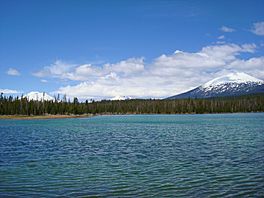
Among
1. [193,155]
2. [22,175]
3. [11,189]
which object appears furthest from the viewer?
[193,155]

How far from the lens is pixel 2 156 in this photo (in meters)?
34.9

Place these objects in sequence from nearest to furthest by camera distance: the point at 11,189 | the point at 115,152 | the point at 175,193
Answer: the point at 175,193 < the point at 11,189 < the point at 115,152

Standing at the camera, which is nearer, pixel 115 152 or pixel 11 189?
pixel 11 189

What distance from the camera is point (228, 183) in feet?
68.2

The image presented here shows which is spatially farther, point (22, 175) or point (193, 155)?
point (193, 155)

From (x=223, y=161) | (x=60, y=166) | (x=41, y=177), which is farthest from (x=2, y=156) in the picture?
(x=223, y=161)

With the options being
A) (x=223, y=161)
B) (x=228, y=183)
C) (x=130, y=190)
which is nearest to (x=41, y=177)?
(x=130, y=190)

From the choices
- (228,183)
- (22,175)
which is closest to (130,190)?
(228,183)

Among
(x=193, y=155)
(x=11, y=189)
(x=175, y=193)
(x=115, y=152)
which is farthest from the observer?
(x=115, y=152)

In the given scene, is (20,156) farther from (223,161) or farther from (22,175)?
(223,161)

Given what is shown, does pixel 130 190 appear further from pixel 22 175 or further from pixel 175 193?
pixel 22 175

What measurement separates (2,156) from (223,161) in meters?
21.1

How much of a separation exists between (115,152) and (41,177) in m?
13.7

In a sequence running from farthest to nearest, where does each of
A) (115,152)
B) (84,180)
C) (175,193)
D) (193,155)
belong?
(115,152) < (193,155) < (84,180) < (175,193)
